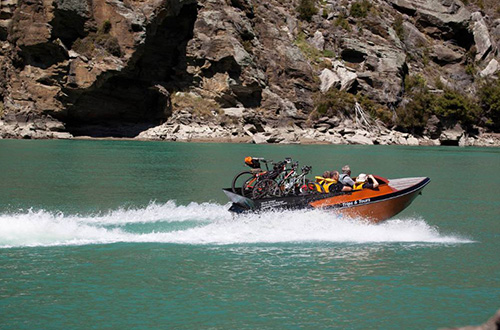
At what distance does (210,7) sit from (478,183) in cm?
5569

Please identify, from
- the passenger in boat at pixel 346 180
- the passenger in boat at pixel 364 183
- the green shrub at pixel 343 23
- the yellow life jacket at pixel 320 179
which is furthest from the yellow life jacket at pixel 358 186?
the green shrub at pixel 343 23

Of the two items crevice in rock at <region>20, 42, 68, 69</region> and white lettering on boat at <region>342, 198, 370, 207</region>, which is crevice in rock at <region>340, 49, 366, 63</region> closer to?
crevice in rock at <region>20, 42, 68, 69</region>

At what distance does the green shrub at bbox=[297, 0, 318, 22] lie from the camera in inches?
3494

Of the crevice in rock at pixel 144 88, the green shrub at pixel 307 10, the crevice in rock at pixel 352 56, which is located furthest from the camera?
the green shrub at pixel 307 10

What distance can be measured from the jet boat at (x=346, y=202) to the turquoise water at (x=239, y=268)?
26 centimetres

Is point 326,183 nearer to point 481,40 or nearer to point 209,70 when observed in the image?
point 209,70

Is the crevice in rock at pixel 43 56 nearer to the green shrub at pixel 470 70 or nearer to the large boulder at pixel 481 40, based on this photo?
the green shrub at pixel 470 70

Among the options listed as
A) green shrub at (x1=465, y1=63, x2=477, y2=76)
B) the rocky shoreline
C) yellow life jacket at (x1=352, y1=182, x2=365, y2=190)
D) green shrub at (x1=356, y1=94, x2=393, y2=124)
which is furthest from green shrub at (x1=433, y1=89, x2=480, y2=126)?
yellow life jacket at (x1=352, y1=182, x2=365, y2=190)

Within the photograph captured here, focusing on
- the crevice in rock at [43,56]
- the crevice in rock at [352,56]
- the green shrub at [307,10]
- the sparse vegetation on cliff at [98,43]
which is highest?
the green shrub at [307,10]

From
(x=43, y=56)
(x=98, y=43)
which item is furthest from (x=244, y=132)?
(x=43, y=56)

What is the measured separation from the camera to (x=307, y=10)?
291 feet

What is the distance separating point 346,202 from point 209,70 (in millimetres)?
62650

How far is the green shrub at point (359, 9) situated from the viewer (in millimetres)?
90562

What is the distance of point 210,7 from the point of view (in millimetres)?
74625
